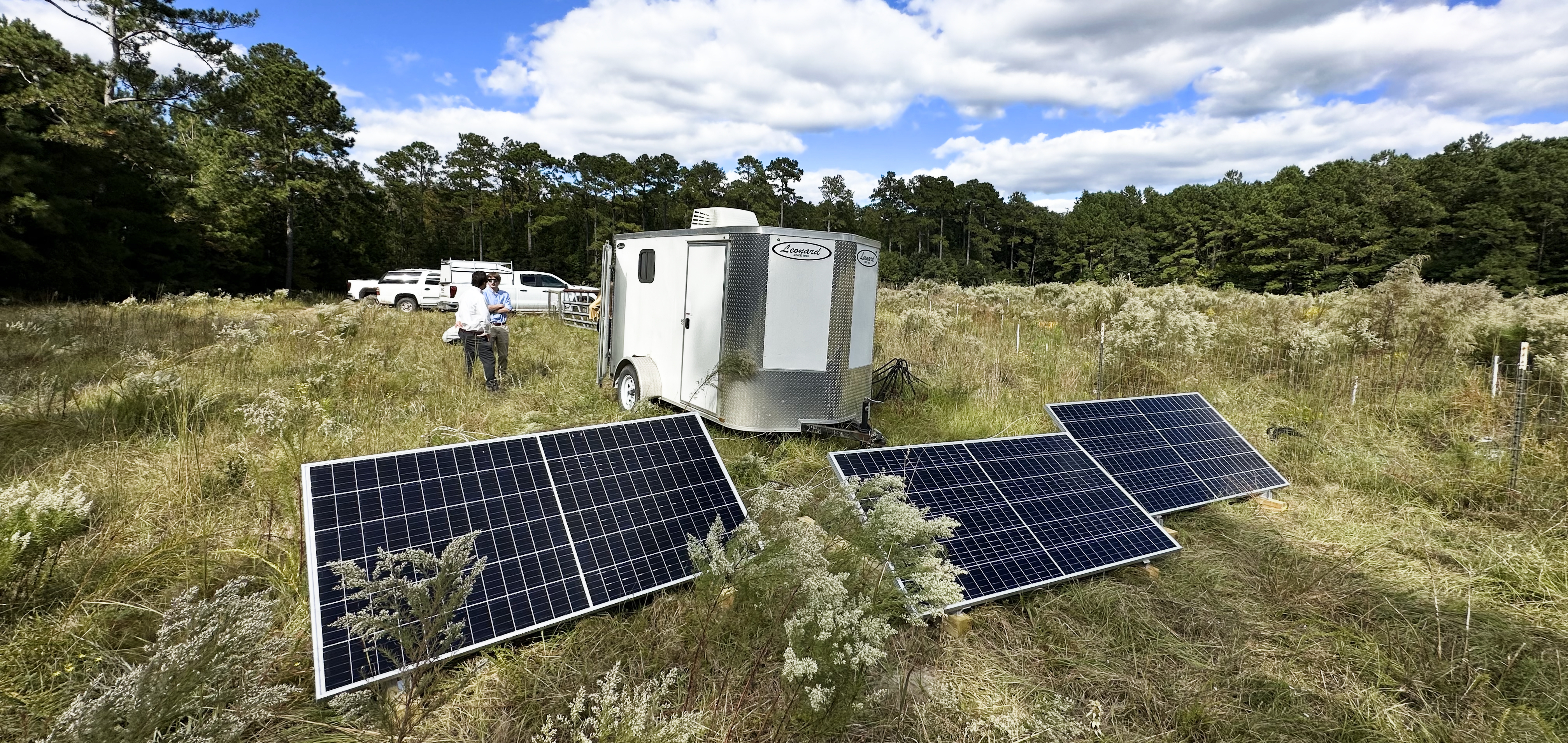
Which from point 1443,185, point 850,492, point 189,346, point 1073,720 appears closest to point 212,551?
point 850,492

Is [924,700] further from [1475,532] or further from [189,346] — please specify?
[189,346]

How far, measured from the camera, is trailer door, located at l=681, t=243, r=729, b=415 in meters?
6.69

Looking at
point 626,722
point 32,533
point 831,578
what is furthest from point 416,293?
point 831,578

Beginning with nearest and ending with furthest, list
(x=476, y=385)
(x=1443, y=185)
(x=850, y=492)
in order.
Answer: (x=850, y=492)
(x=476, y=385)
(x=1443, y=185)

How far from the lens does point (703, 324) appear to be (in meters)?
Answer: 6.90

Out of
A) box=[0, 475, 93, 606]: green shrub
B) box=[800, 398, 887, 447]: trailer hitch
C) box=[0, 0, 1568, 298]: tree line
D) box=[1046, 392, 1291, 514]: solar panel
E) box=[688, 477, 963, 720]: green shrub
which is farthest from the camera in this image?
box=[0, 0, 1568, 298]: tree line

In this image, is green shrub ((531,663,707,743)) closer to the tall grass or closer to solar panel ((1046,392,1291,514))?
the tall grass

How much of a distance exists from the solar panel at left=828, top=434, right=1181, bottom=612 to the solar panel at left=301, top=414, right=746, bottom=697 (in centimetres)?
114

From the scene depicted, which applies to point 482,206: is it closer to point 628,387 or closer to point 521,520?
point 628,387

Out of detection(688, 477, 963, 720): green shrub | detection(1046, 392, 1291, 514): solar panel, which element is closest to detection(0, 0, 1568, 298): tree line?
detection(1046, 392, 1291, 514): solar panel

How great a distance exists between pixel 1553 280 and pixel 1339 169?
26.6 metres

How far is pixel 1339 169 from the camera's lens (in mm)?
59562

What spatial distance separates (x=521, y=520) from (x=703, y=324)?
154 inches

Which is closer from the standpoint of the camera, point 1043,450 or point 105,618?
point 105,618
